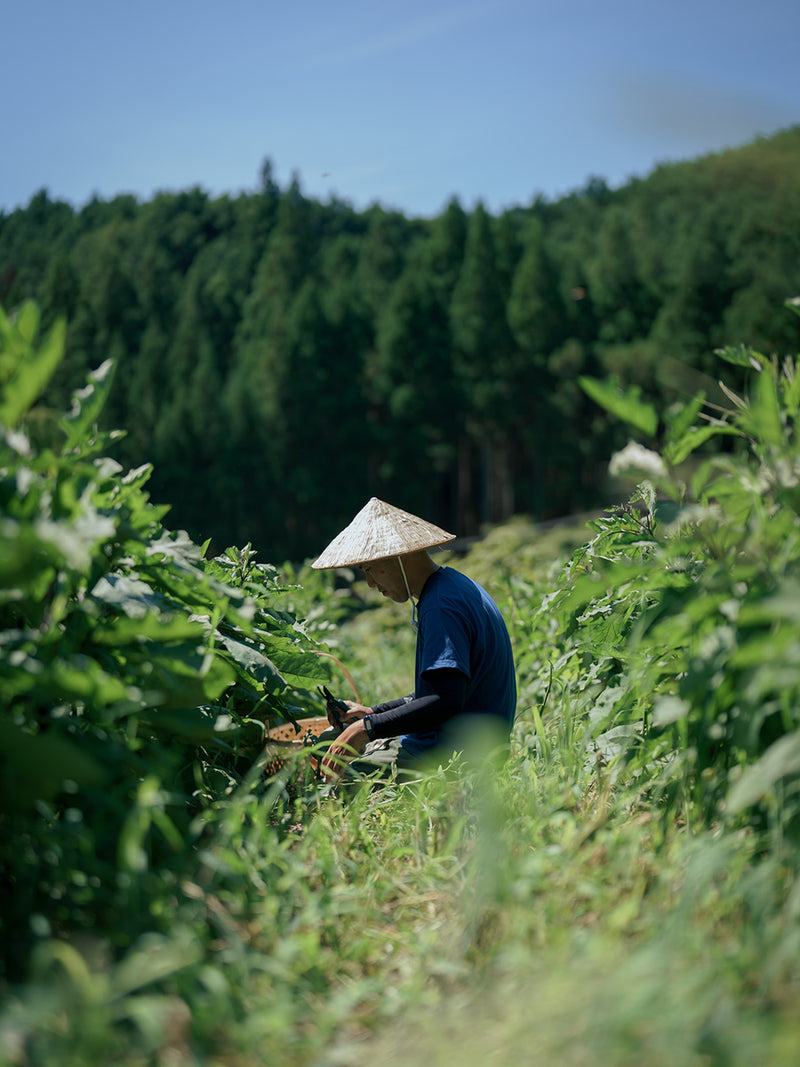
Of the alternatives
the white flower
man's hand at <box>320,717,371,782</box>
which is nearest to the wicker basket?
man's hand at <box>320,717,371,782</box>

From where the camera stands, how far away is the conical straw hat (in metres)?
3.05

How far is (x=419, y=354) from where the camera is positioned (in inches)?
1288

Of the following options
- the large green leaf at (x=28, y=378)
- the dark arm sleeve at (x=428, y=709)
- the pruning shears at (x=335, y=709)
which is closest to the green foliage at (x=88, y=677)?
the large green leaf at (x=28, y=378)

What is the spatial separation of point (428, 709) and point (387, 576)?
557 millimetres

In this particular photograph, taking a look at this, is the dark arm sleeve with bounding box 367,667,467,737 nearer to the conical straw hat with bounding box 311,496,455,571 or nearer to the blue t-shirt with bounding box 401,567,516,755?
the blue t-shirt with bounding box 401,567,516,755

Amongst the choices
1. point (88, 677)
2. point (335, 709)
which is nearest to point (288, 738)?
point (335, 709)

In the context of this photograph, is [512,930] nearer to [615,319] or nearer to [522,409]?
[522,409]

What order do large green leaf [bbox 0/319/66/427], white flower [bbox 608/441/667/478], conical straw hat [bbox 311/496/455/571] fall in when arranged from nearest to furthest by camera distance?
1. large green leaf [bbox 0/319/66/427]
2. white flower [bbox 608/441/667/478]
3. conical straw hat [bbox 311/496/455/571]

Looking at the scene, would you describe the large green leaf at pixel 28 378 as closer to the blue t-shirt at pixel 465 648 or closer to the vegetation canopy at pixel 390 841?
the vegetation canopy at pixel 390 841

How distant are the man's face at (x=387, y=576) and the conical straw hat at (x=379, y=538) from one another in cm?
7

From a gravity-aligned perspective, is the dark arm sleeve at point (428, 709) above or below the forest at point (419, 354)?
below

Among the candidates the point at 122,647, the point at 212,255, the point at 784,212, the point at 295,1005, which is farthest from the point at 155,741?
the point at 212,255

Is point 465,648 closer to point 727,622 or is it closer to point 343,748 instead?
point 343,748

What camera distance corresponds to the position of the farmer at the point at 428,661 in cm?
282
